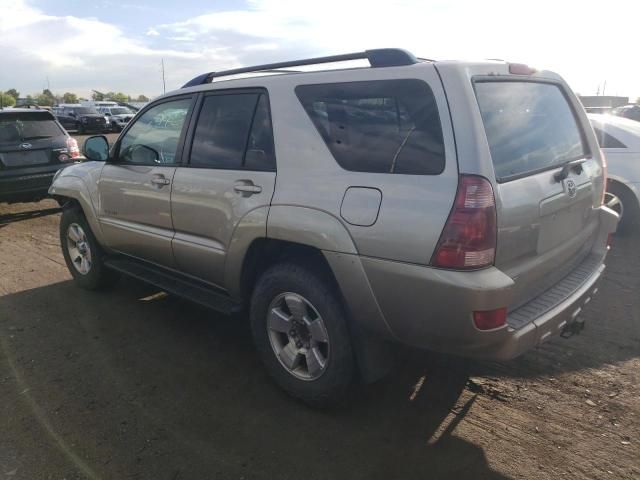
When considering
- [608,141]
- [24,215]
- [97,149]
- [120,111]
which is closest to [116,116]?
[120,111]

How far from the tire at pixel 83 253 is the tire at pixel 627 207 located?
5.84m

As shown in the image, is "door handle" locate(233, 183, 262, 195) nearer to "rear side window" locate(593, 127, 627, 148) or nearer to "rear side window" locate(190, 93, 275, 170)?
"rear side window" locate(190, 93, 275, 170)

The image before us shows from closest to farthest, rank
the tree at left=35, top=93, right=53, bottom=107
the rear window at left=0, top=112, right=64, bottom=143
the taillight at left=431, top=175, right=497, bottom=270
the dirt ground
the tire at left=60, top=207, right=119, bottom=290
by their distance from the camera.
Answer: the taillight at left=431, top=175, right=497, bottom=270 → the dirt ground → the tire at left=60, top=207, right=119, bottom=290 → the rear window at left=0, top=112, right=64, bottom=143 → the tree at left=35, top=93, right=53, bottom=107

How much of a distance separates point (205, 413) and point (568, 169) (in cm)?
253

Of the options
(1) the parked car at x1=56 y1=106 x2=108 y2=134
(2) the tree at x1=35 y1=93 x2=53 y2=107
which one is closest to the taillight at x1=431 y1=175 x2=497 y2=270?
(1) the parked car at x1=56 y1=106 x2=108 y2=134

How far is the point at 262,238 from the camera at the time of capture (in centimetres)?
310

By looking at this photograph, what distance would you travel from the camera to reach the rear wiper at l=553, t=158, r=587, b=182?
278 centimetres

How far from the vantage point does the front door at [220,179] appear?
3145 millimetres

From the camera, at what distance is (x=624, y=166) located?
19.9ft

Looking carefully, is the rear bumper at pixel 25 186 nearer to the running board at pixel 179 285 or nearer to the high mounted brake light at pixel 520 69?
the running board at pixel 179 285

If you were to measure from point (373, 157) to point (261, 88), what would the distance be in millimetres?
1068

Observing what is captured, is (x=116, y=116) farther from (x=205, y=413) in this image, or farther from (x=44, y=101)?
(x=44, y=101)

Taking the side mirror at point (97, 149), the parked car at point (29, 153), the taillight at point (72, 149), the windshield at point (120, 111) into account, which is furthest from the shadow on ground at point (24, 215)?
the windshield at point (120, 111)

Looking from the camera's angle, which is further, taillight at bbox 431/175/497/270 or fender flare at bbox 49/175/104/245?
fender flare at bbox 49/175/104/245
